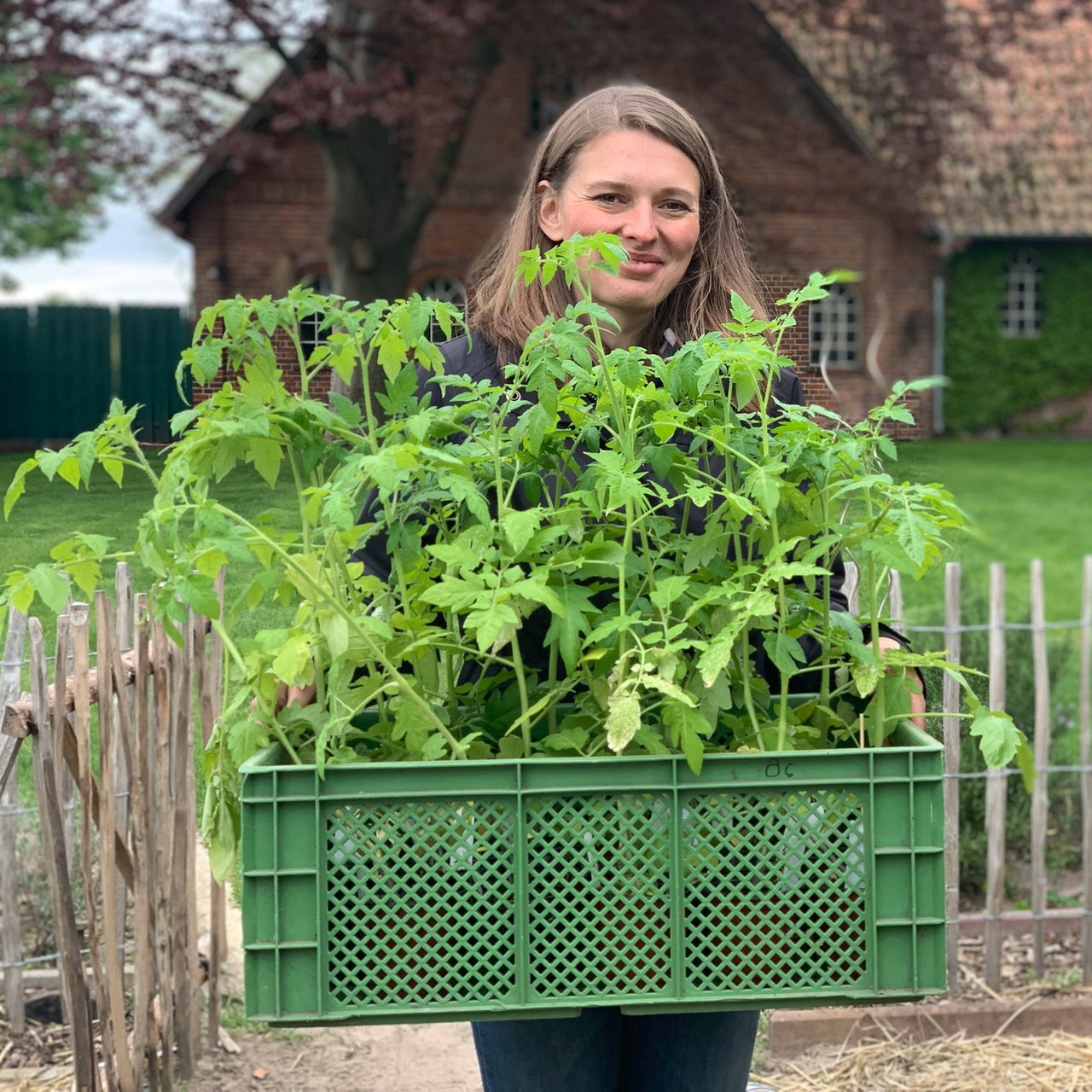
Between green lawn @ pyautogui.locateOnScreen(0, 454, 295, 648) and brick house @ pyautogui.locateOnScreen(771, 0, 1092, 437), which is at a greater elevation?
brick house @ pyautogui.locateOnScreen(771, 0, 1092, 437)

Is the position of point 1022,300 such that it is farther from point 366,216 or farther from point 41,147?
point 41,147

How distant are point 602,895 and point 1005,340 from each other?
22.1 m

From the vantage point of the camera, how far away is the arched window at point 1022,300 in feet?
74.1

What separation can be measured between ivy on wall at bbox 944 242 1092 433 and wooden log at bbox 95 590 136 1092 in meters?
20.7

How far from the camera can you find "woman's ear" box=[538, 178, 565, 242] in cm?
234

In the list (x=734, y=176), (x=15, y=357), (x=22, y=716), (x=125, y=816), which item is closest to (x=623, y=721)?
(x=22, y=716)

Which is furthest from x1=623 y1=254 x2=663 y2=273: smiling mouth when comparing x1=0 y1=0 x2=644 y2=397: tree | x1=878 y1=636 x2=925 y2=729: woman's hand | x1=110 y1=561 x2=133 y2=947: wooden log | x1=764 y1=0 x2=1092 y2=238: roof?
x1=764 y1=0 x2=1092 y2=238: roof

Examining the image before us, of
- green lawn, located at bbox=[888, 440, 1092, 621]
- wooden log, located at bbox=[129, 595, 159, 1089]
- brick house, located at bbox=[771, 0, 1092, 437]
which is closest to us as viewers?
wooden log, located at bbox=[129, 595, 159, 1089]

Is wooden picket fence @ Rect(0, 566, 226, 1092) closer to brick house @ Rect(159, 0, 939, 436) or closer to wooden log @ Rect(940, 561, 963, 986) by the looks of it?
wooden log @ Rect(940, 561, 963, 986)

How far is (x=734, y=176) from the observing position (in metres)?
16.5

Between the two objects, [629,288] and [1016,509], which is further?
[1016,509]

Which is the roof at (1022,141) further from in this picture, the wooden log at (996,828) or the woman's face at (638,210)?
the woman's face at (638,210)

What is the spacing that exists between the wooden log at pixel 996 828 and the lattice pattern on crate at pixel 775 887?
8.18 feet

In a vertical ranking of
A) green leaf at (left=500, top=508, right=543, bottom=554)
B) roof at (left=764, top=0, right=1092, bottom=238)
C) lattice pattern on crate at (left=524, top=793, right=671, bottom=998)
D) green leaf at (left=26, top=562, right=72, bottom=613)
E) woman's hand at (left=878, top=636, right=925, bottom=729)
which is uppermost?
roof at (left=764, top=0, right=1092, bottom=238)
